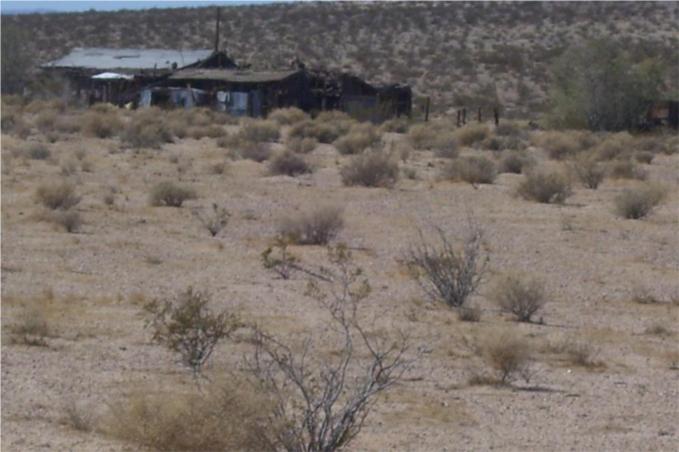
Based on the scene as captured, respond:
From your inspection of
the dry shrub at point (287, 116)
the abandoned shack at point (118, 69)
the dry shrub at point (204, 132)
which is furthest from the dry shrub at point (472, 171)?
the abandoned shack at point (118, 69)

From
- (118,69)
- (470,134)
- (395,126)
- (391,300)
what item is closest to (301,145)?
(470,134)

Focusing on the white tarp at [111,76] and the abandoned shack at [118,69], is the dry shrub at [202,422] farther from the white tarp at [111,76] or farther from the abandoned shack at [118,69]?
the white tarp at [111,76]

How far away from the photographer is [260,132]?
52.2 metres

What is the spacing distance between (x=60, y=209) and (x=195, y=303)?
14272 mm

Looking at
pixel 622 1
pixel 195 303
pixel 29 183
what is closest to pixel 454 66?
pixel 622 1

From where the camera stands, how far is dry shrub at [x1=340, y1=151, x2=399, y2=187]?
3631cm

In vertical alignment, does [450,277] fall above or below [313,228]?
above

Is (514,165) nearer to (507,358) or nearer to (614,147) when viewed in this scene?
(614,147)

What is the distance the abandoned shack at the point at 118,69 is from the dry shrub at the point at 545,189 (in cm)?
3913

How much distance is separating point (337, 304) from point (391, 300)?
5321 millimetres

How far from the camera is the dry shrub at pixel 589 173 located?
1453 inches

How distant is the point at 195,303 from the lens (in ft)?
48.8

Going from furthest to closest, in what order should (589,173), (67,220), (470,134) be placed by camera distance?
(470,134)
(589,173)
(67,220)

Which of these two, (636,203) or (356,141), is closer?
(636,203)
